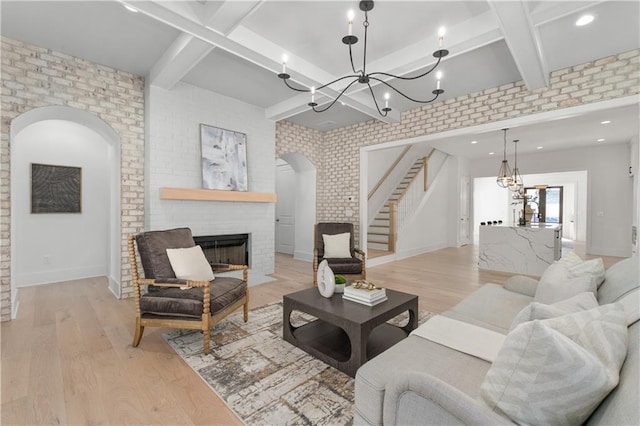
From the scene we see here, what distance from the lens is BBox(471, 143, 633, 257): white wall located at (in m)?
7.01

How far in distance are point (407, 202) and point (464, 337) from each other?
5.71 metres

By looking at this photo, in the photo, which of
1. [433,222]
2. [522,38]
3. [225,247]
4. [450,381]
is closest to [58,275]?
[225,247]

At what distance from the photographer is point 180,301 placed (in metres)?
2.40

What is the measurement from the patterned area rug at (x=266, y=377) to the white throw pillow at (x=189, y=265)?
533mm

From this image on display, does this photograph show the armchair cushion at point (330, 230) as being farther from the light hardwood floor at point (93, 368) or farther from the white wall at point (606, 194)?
the white wall at point (606, 194)

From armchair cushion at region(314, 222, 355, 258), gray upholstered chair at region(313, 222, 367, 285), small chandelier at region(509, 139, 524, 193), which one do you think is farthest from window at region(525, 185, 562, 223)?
gray upholstered chair at region(313, 222, 367, 285)

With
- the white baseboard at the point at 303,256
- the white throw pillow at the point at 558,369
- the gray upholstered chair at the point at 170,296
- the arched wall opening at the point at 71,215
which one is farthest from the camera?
the white baseboard at the point at 303,256

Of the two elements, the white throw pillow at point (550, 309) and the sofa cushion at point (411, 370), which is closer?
the white throw pillow at point (550, 309)

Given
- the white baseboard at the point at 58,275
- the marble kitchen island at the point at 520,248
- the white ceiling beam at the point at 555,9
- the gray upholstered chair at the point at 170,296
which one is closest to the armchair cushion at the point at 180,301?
the gray upholstered chair at the point at 170,296

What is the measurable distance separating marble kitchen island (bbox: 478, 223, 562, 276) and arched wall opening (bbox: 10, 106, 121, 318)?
6.19 metres

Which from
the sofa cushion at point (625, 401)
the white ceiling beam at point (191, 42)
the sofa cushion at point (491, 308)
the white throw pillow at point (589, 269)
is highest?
the white ceiling beam at point (191, 42)

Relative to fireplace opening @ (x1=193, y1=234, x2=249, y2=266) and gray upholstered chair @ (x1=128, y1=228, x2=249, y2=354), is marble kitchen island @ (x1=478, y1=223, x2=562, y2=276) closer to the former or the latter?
fireplace opening @ (x1=193, y1=234, x2=249, y2=266)

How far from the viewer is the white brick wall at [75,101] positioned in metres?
2.98

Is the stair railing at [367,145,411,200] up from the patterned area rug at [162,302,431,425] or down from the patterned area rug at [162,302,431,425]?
up
